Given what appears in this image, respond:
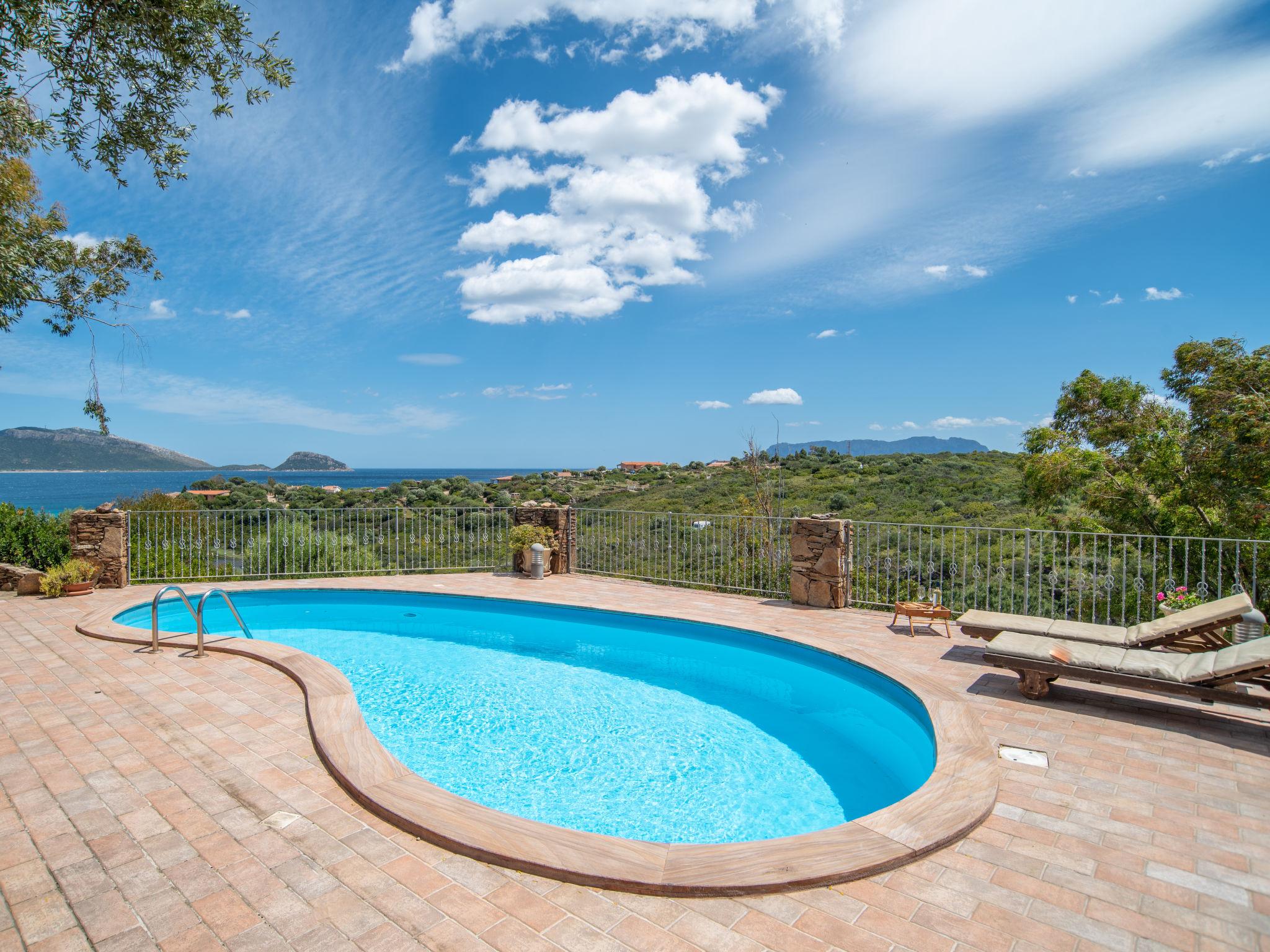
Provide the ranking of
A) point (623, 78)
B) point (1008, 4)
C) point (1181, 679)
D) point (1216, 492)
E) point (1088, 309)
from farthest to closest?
point (1088, 309) → point (623, 78) → point (1216, 492) → point (1008, 4) → point (1181, 679)

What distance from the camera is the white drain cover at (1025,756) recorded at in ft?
11.0

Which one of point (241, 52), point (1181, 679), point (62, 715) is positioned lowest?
point (62, 715)

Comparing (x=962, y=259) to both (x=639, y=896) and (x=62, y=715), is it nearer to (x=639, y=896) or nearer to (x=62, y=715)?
(x=639, y=896)

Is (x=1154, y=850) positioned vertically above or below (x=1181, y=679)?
below

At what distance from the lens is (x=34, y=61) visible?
12.9 ft

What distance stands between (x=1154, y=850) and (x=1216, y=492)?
8.51 metres

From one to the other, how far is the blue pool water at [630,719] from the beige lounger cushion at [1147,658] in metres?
0.87

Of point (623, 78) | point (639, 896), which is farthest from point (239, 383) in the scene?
point (639, 896)

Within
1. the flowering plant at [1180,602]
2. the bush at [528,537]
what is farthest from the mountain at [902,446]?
the flowering plant at [1180,602]

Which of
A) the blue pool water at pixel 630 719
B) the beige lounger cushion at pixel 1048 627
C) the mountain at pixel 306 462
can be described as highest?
the mountain at pixel 306 462

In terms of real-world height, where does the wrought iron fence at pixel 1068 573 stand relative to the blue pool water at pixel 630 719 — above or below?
above

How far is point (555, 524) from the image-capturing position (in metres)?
10.0

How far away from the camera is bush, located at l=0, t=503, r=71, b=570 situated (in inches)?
344

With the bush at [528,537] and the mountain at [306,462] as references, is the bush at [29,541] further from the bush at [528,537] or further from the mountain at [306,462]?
the mountain at [306,462]
